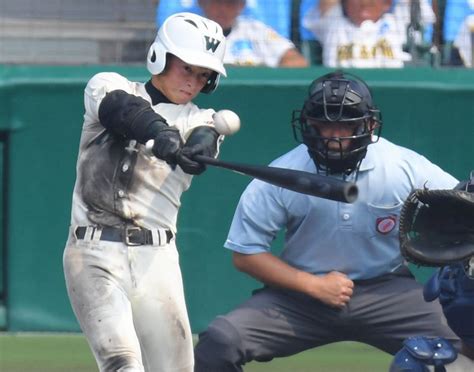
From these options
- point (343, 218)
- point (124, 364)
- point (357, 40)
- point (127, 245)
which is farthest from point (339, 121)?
point (357, 40)

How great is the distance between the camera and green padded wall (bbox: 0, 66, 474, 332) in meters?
7.82

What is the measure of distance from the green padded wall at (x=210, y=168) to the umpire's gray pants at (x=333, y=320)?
260 centimetres

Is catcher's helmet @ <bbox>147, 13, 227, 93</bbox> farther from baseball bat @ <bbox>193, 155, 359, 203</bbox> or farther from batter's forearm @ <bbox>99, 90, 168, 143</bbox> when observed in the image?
baseball bat @ <bbox>193, 155, 359, 203</bbox>

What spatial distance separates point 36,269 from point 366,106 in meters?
3.39

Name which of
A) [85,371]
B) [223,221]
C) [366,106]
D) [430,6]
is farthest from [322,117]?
[430,6]

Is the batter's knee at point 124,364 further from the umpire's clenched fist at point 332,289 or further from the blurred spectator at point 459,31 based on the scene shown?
the blurred spectator at point 459,31

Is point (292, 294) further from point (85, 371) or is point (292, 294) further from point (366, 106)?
point (85, 371)

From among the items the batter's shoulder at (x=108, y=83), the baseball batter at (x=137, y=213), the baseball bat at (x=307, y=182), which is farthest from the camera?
the batter's shoulder at (x=108, y=83)

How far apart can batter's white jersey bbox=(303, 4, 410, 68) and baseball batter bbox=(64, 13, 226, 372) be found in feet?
10.5

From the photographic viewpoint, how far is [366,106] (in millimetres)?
5062

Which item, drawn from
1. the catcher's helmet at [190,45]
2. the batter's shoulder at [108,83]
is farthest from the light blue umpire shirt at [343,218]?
the batter's shoulder at [108,83]

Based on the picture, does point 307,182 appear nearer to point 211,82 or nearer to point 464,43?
point 211,82

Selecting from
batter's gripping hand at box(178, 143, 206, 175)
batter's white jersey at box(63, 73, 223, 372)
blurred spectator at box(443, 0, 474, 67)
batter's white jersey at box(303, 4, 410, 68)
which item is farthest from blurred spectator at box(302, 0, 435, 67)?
batter's gripping hand at box(178, 143, 206, 175)

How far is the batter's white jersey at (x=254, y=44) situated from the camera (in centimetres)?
817
